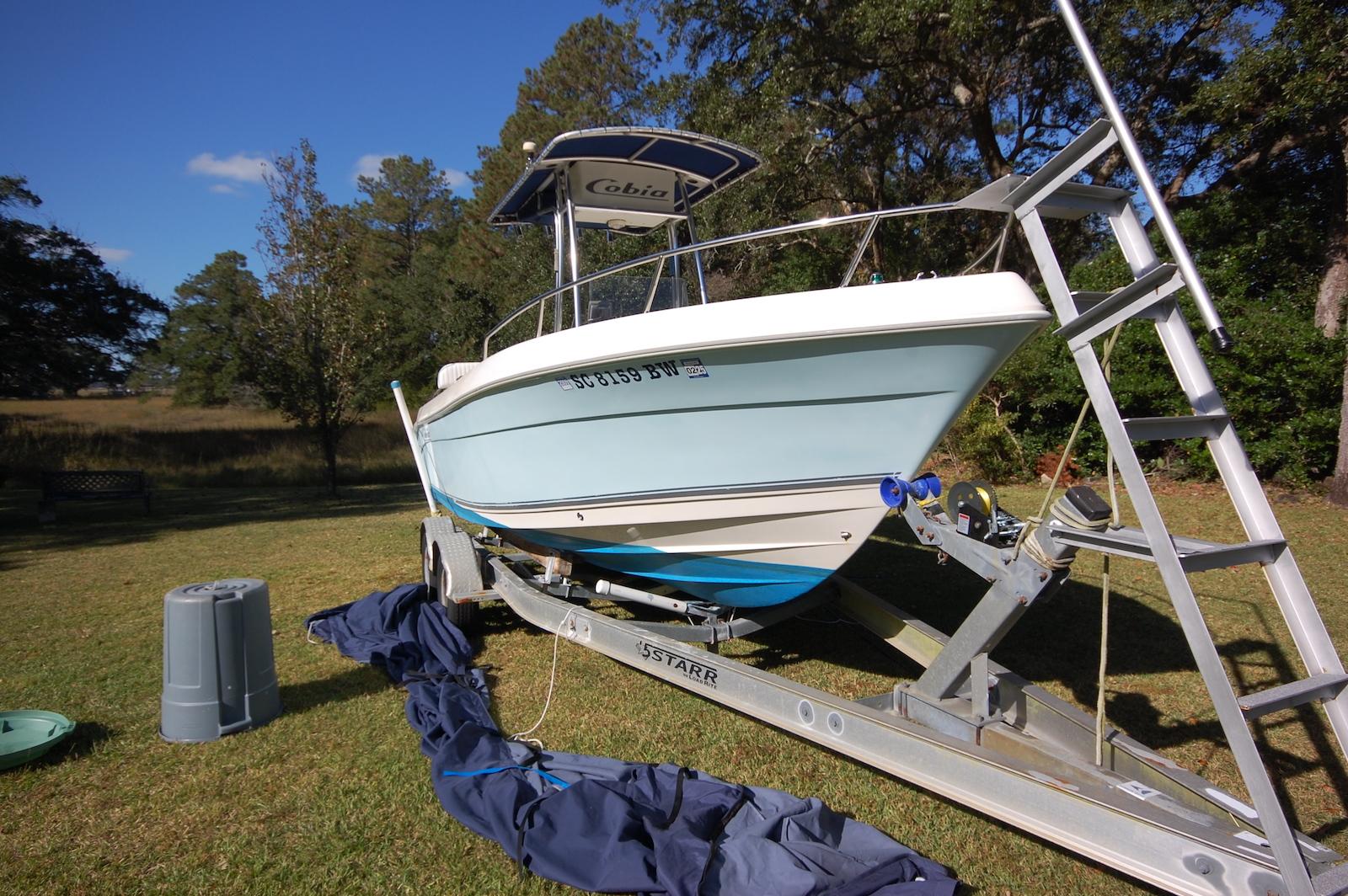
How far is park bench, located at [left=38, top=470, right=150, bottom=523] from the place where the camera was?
11.0 meters

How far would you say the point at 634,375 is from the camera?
3564 millimetres

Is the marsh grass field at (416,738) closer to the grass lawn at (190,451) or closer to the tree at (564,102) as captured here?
the grass lawn at (190,451)

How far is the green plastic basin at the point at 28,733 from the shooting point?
10.6ft

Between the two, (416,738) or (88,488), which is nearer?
(416,738)

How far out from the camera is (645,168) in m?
5.19

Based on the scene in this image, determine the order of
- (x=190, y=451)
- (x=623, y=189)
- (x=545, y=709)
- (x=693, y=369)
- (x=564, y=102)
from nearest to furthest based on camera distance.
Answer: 1. (x=693, y=369)
2. (x=545, y=709)
3. (x=623, y=189)
4. (x=190, y=451)
5. (x=564, y=102)

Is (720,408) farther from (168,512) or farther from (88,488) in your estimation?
(88,488)

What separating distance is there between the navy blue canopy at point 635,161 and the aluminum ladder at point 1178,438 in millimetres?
2447

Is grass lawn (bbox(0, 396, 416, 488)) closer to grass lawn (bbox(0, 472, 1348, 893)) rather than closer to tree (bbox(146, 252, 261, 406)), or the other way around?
grass lawn (bbox(0, 472, 1348, 893))

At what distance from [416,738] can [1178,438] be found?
334 centimetres

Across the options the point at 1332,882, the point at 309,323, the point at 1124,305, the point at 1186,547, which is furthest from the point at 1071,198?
the point at 309,323

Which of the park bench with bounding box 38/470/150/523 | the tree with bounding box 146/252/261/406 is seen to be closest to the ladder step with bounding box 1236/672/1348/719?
the park bench with bounding box 38/470/150/523

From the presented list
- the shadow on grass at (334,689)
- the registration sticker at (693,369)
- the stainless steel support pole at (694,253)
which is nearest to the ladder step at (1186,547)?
the registration sticker at (693,369)

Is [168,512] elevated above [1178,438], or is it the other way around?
[1178,438]
